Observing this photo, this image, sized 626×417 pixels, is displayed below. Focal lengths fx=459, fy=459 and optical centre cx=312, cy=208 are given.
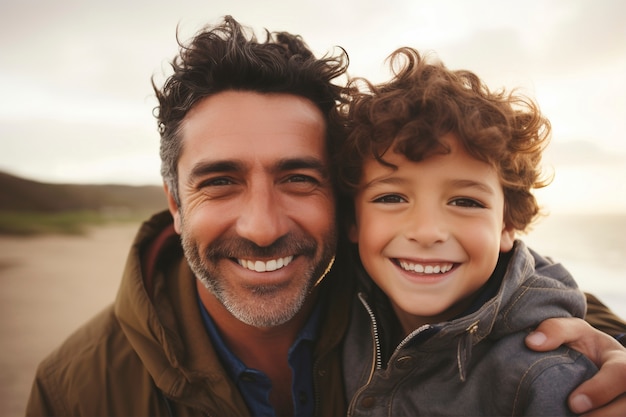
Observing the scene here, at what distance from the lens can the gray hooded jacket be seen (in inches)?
66.3

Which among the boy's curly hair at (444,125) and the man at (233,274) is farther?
the man at (233,274)

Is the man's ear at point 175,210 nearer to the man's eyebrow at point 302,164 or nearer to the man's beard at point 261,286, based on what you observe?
the man's beard at point 261,286

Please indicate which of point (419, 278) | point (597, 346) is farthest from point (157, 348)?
point (597, 346)

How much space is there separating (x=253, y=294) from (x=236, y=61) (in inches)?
45.1

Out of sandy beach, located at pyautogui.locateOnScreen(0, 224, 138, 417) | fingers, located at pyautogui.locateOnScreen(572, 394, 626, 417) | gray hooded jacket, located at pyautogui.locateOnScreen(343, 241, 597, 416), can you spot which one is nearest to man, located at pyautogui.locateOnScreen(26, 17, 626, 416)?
gray hooded jacket, located at pyautogui.locateOnScreen(343, 241, 597, 416)

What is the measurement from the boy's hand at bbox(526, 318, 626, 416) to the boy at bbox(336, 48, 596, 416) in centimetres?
5

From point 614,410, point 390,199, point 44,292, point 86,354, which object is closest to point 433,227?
point 390,199

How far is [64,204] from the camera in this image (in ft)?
34.7

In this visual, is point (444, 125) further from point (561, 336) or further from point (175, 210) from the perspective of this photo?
point (175, 210)

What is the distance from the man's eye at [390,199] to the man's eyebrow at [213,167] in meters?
0.63

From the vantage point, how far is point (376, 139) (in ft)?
6.51

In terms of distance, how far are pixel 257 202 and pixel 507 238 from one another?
1173 millimetres

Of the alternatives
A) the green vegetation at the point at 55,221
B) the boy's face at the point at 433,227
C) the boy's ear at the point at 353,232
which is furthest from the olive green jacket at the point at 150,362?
the green vegetation at the point at 55,221

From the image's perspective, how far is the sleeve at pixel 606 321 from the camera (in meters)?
2.13
